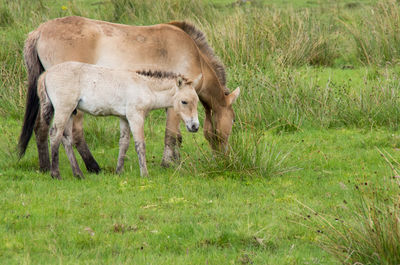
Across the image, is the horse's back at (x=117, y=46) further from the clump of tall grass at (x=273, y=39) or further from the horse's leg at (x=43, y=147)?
the clump of tall grass at (x=273, y=39)

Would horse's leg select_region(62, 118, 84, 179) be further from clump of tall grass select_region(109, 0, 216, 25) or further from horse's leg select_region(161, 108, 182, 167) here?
clump of tall grass select_region(109, 0, 216, 25)

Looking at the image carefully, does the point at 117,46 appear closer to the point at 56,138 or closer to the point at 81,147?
the point at 81,147

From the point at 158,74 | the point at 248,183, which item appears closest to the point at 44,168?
the point at 158,74

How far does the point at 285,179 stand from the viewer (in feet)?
24.5

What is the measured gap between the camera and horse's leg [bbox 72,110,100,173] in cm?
799

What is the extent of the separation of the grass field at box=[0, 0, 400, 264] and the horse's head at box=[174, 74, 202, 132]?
493 millimetres

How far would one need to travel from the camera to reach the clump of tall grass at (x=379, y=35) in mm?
13602

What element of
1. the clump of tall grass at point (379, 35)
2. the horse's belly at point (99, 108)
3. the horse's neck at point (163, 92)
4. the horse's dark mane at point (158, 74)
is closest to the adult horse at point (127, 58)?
the horse's dark mane at point (158, 74)

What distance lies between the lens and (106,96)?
7.39 m

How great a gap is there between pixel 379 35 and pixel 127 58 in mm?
7772

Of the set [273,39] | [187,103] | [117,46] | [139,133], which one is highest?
[117,46]

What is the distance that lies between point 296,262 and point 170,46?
421 cm

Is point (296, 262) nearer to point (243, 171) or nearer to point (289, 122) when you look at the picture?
point (243, 171)

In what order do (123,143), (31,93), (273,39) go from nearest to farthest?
1. (123,143)
2. (31,93)
3. (273,39)
